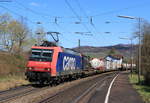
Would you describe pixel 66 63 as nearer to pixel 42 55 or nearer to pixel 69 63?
pixel 69 63

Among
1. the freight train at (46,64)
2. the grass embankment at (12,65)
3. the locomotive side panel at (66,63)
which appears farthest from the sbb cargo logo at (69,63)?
the grass embankment at (12,65)

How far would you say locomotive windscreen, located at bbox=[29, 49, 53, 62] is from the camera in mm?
26906

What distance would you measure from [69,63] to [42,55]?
19.7 feet

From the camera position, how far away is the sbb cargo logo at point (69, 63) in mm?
30316

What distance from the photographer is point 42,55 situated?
2712 cm

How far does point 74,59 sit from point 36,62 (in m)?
9.84

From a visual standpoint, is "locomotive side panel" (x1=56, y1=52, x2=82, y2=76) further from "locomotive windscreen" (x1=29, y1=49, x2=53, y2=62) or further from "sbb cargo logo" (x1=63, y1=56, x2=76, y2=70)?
"locomotive windscreen" (x1=29, y1=49, x2=53, y2=62)

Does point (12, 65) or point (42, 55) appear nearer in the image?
point (42, 55)

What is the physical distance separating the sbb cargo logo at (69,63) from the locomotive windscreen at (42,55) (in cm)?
310

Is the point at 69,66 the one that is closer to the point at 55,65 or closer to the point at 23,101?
the point at 55,65

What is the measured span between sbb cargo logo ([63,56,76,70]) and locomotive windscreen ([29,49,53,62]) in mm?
3102

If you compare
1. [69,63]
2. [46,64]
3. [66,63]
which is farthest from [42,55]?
[69,63]

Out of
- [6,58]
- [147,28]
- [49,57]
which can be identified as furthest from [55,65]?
[147,28]

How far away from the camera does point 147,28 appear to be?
1981 inches
